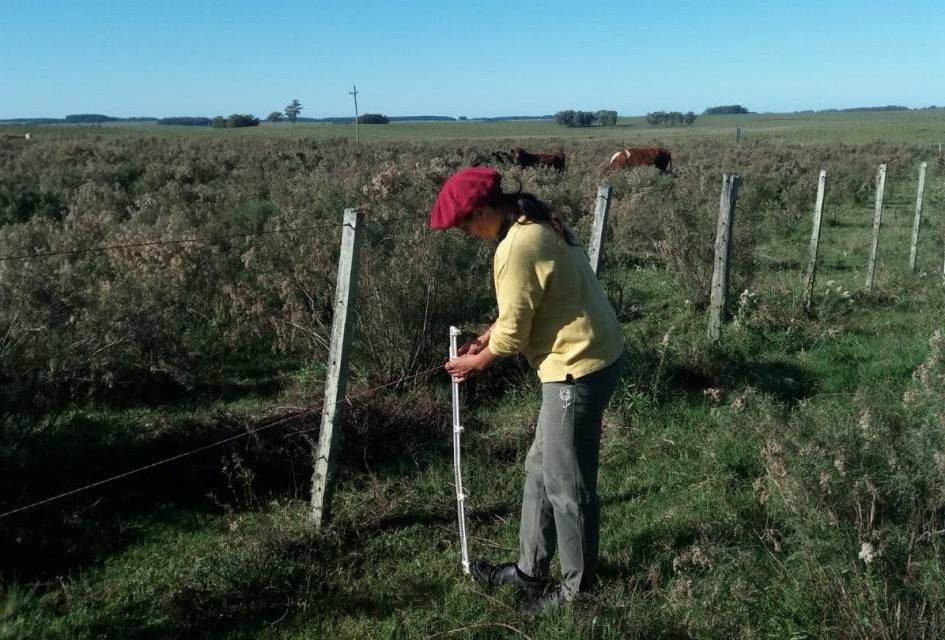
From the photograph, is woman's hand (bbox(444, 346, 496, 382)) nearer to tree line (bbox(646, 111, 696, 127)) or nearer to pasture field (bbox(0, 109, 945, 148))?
→ pasture field (bbox(0, 109, 945, 148))

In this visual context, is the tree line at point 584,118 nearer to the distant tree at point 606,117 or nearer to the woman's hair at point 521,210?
the distant tree at point 606,117

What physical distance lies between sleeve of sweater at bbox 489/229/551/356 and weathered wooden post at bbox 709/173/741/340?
486 centimetres

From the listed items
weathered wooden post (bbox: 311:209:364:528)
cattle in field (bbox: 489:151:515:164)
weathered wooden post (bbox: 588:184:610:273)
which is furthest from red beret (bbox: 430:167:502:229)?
cattle in field (bbox: 489:151:515:164)

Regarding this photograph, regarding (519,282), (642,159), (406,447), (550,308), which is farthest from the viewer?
(642,159)

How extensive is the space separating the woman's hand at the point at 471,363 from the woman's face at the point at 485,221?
48cm

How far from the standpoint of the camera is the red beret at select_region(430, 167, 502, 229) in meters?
3.02

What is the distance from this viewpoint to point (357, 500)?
4.65 m

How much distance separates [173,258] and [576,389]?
200 inches

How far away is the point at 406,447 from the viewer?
5246 mm

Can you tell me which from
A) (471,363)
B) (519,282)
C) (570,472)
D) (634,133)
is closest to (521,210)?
(519,282)

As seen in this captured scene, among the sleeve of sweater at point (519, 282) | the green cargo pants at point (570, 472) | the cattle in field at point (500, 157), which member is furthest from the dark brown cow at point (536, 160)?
the sleeve of sweater at point (519, 282)

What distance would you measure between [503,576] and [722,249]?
481 centimetres

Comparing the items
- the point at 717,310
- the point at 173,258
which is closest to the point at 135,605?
the point at 173,258

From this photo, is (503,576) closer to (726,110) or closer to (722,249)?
(722,249)
